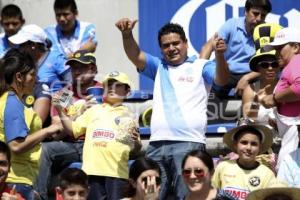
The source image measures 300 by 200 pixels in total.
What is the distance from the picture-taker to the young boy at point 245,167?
7.98 metres

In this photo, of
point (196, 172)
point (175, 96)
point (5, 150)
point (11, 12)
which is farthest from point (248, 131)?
point (11, 12)

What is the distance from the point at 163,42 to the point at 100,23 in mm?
3455

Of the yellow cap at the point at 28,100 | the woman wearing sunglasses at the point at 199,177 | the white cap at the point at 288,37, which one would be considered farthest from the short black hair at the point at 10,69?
the white cap at the point at 288,37

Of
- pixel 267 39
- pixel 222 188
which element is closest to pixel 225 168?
pixel 222 188

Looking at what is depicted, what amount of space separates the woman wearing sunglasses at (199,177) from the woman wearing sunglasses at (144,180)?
24 centimetres

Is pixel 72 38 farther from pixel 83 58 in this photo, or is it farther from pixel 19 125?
pixel 19 125

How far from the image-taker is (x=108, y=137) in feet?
28.2

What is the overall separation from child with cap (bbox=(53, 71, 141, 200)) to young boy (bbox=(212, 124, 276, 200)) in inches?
32.3

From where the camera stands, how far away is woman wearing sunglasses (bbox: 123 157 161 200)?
7770 millimetres

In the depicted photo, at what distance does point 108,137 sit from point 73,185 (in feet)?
3.83

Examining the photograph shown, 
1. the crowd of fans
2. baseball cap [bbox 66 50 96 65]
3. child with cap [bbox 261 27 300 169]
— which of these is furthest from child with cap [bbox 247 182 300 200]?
baseball cap [bbox 66 50 96 65]

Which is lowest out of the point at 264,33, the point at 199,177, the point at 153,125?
the point at 199,177

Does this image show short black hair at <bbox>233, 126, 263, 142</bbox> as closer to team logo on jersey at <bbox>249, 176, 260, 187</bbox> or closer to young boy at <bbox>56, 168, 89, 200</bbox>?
team logo on jersey at <bbox>249, 176, 260, 187</bbox>

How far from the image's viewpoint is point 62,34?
34.6ft
